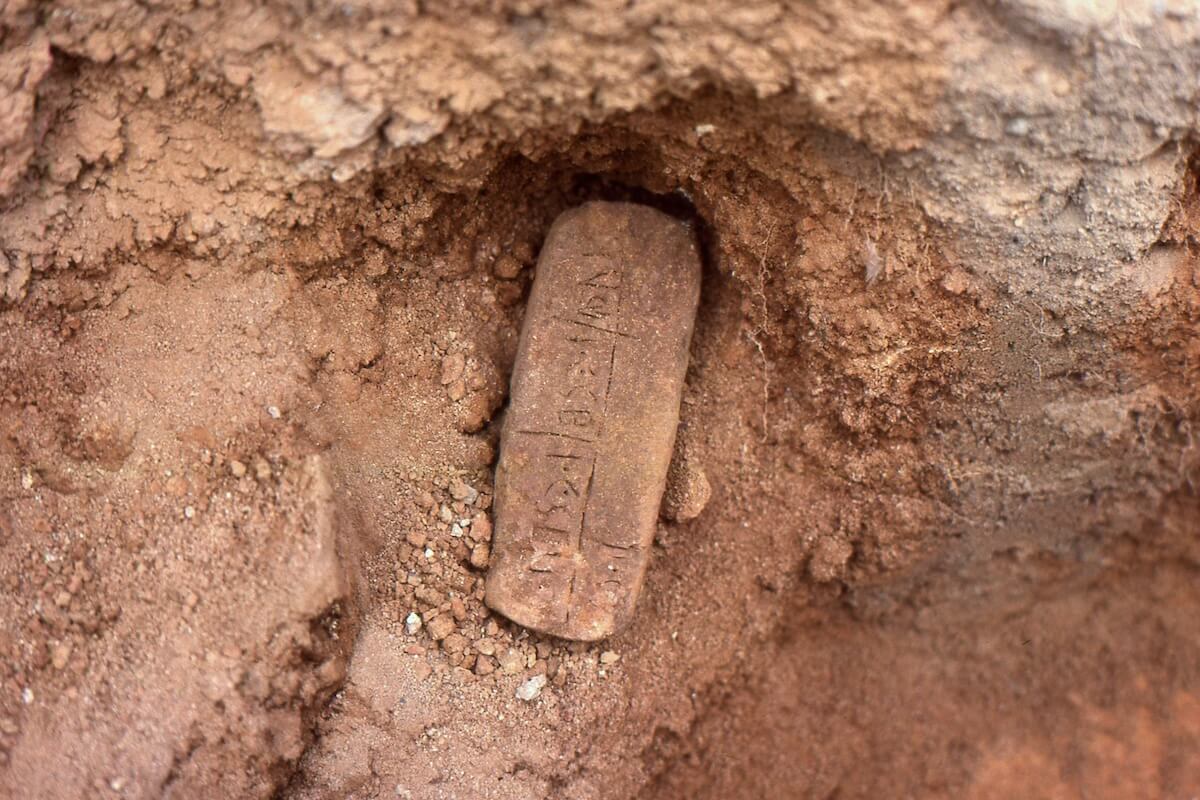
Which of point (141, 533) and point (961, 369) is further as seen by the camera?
point (961, 369)

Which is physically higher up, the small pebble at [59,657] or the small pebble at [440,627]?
the small pebble at [59,657]

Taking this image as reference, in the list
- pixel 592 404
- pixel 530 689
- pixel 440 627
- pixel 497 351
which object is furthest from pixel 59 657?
pixel 592 404

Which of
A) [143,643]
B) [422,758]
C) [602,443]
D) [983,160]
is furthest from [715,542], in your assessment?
[143,643]

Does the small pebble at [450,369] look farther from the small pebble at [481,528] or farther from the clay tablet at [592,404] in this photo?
the small pebble at [481,528]

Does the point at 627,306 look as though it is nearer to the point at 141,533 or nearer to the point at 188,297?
the point at 188,297

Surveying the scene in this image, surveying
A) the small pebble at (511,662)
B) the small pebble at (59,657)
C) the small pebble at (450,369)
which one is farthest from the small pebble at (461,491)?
the small pebble at (59,657)

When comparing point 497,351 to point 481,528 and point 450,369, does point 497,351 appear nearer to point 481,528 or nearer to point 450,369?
point 450,369

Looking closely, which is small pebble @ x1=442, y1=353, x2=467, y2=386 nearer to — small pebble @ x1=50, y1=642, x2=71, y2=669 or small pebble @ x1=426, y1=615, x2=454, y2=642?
small pebble @ x1=426, y1=615, x2=454, y2=642
